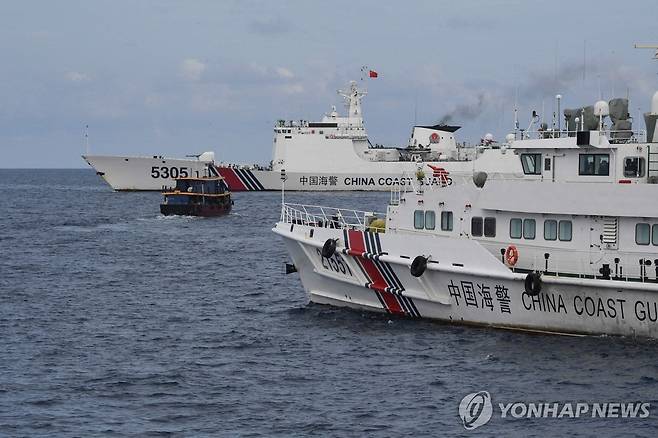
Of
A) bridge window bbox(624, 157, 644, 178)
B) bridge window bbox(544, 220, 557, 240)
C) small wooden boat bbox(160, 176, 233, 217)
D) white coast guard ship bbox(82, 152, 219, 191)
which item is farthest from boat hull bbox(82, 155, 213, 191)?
bridge window bbox(624, 157, 644, 178)

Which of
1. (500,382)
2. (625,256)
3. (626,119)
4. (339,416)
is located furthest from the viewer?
(626,119)

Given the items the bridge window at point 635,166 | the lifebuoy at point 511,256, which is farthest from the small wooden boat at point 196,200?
the bridge window at point 635,166

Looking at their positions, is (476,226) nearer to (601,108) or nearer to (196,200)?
(601,108)

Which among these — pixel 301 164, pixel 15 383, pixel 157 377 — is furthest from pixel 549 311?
pixel 301 164

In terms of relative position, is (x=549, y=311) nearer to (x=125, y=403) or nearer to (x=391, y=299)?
(x=391, y=299)

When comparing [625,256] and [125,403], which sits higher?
[625,256]

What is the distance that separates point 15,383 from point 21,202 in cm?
6821

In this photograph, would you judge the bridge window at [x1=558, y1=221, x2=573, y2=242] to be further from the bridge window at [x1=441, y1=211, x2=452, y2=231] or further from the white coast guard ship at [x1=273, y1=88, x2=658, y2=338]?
the bridge window at [x1=441, y1=211, x2=452, y2=231]

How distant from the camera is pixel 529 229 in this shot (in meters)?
23.2

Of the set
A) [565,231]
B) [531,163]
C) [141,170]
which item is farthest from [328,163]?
[565,231]

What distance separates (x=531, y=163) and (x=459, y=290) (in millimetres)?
3311

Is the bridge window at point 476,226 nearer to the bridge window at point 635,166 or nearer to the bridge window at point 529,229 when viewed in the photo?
the bridge window at point 529,229

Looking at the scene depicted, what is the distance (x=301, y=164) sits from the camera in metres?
90.0

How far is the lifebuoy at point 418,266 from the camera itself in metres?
23.3
